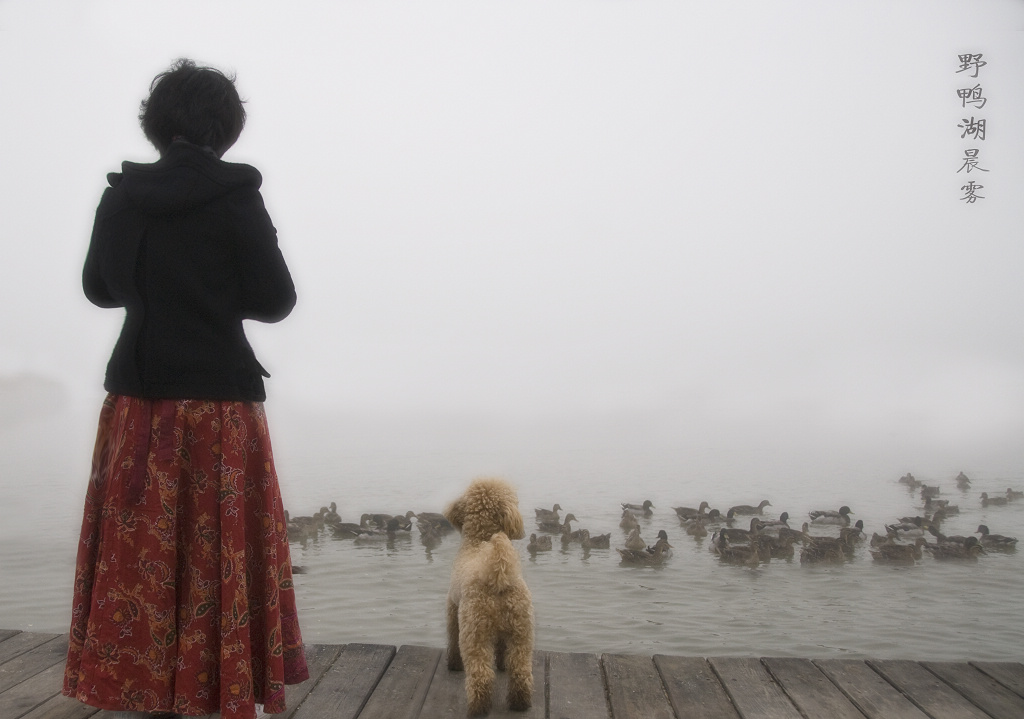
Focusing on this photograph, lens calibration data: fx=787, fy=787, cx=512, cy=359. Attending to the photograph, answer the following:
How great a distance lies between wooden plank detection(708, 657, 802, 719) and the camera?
2113mm

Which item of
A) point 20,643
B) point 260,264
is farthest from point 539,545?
point 260,264

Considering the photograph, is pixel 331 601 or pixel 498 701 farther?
pixel 331 601

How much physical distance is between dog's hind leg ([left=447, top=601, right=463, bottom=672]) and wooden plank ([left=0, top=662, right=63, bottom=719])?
1.10 m

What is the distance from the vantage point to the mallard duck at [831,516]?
4.70 metres

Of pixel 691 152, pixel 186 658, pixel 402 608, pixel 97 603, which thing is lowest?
pixel 402 608

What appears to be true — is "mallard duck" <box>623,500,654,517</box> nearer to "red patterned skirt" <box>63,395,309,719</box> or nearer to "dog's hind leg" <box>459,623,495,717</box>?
"dog's hind leg" <box>459,623,495,717</box>

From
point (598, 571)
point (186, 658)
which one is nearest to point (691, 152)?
point (598, 571)

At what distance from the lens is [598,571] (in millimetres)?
4375

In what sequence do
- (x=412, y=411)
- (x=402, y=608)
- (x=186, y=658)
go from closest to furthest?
(x=186, y=658), (x=402, y=608), (x=412, y=411)

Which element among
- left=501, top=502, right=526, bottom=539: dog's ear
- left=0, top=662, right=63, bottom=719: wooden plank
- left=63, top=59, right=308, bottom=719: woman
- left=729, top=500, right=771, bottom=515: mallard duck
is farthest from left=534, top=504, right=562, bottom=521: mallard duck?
left=63, top=59, right=308, bottom=719: woman

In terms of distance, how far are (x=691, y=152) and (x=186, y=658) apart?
392 cm

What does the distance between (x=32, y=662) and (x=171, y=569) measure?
1210 millimetres

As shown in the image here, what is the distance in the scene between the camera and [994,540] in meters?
4.27

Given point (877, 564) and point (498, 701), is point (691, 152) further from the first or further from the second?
point (498, 701)
